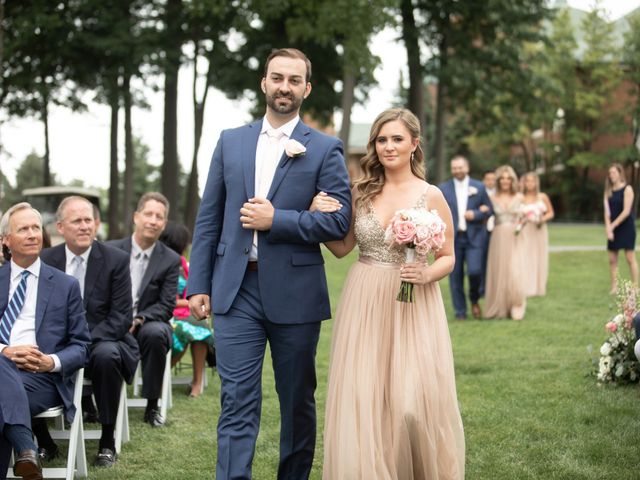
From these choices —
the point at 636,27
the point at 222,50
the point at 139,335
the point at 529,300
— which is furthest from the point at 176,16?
Result: the point at 636,27

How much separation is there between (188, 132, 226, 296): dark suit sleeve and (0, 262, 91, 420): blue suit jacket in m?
1.30

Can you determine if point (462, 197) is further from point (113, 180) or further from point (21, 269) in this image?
point (113, 180)

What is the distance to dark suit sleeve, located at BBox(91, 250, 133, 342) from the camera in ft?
22.6

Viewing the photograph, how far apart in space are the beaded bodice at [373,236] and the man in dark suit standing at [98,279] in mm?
2359

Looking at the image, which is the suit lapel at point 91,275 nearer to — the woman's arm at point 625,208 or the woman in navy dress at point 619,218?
the woman's arm at point 625,208

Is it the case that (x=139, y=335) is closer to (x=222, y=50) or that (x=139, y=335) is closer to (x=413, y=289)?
(x=413, y=289)

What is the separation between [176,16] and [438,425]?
2575 cm

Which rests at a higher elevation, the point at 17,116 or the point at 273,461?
the point at 17,116

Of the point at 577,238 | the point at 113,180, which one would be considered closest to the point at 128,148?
the point at 113,180

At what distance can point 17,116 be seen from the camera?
31297 mm

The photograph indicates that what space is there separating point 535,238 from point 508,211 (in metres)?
3.59

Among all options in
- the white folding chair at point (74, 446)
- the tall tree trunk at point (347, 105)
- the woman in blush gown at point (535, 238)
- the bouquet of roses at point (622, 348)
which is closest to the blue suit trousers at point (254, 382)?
the white folding chair at point (74, 446)

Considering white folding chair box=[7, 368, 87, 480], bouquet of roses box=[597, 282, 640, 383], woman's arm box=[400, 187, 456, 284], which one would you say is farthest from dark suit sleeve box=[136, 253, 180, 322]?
bouquet of roses box=[597, 282, 640, 383]

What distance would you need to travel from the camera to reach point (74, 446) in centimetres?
576
